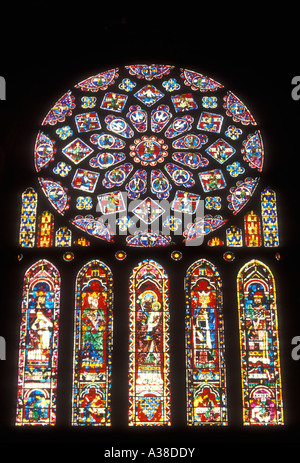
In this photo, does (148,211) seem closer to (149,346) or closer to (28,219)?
(28,219)

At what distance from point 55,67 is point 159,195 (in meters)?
2.58

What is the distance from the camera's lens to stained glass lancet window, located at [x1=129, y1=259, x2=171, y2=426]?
1069 centimetres

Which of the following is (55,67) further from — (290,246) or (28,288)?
(290,246)

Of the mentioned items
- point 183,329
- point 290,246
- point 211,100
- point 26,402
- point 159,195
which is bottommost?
point 26,402

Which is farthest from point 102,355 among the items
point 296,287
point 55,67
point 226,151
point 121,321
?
point 55,67

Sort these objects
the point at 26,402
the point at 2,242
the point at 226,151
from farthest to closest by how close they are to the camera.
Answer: the point at 226,151
the point at 2,242
the point at 26,402

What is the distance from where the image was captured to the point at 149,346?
11.0 meters

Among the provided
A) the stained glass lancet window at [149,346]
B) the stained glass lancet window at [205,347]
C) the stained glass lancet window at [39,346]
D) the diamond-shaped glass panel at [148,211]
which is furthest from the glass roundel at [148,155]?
the stained glass lancet window at [39,346]

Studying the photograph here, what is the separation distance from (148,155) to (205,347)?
10.3ft

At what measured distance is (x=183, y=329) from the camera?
36.3 feet

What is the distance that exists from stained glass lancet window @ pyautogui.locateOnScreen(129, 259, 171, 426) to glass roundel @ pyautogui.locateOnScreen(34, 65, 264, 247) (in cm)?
59

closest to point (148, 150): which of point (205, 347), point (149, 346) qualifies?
point (149, 346)

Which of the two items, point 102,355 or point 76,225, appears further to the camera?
point 76,225

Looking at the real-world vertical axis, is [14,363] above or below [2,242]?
below
